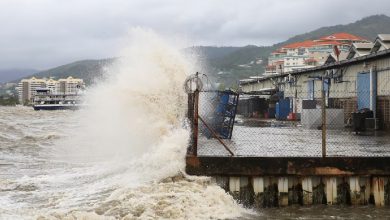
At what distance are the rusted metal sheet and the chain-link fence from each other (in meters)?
0.32

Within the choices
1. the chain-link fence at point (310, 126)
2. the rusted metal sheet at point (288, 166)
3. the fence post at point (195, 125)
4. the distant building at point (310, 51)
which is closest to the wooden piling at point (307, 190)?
the rusted metal sheet at point (288, 166)

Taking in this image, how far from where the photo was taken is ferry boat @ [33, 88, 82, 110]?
138 m

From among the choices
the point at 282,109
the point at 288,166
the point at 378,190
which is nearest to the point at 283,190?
the point at 288,166

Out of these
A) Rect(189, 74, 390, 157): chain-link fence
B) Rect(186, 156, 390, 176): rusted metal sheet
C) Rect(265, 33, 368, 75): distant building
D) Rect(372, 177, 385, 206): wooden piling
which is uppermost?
Rect(265, 33, 368, 75): distant building

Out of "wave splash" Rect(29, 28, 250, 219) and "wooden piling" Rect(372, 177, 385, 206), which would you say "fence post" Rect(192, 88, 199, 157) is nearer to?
"wave splash" Rect(29, 28, 250, 219)

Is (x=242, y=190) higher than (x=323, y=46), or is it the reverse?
(x=323, y=46)

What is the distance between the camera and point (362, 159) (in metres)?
11.7

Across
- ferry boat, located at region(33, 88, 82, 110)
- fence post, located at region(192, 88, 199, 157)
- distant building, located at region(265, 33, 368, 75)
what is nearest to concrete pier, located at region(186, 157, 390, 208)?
fence post, located at region(192, 88, 199, 157)

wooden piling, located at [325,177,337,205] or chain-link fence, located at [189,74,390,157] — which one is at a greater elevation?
chain-link fence, located at [189,74,390,157]

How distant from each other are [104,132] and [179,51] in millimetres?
4999

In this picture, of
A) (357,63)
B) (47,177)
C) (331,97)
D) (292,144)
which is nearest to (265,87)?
(331,97)

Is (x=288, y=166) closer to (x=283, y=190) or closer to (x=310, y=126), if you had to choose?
(x=283, y=190)

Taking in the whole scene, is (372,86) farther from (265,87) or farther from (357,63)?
(265,87)

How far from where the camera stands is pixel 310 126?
1061 inches
